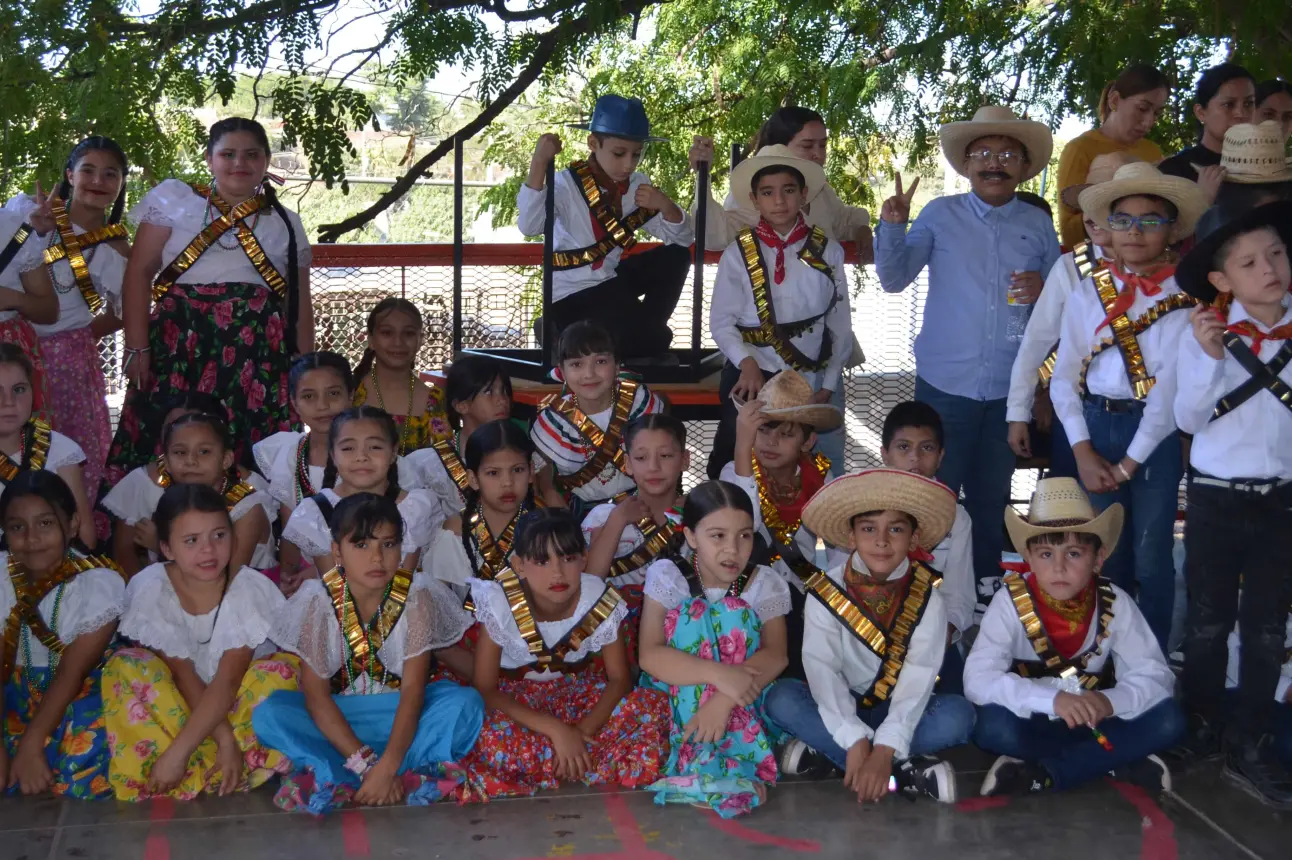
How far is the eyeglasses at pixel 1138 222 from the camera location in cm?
420

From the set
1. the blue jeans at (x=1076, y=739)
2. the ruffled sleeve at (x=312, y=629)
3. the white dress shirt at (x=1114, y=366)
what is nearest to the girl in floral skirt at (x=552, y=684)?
the ruffled sleeve at (x=312, y=629)

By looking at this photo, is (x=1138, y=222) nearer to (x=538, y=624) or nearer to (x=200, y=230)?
(x=538, y=624)

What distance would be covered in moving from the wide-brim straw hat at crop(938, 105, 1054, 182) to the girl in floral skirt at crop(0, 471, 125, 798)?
300 centimetres

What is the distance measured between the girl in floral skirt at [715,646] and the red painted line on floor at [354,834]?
29.6 inches

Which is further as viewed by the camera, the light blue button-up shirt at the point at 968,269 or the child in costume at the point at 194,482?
the light blue button-up shirt at the point at 968,269

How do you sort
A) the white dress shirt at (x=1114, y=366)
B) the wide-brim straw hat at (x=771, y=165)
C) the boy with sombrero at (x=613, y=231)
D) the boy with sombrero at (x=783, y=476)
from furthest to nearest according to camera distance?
the boy with sombrero at (x=613, y=231), the wide-brim straw hat at (x=771, y=165), the boy with sombrero at (x=783, y=476), the white dress shirt at (x=1114, y=366)

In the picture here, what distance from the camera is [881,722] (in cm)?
390

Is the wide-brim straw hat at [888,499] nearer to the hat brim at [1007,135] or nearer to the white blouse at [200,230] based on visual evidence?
the hat brim at [1007,135]

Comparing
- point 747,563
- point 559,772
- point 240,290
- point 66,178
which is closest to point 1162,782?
point 747,563

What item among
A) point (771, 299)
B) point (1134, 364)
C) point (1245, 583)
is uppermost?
point (771, 299)

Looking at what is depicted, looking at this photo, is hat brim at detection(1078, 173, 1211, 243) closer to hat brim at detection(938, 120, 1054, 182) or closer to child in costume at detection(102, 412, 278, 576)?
hat brim at detection(938, 120, 1054, 182)

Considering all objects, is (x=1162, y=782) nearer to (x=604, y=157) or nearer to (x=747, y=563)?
(x=747, y=563)

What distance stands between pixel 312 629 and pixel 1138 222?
8.71ft

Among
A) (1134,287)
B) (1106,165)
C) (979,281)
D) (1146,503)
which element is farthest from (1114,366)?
(1106,165)
